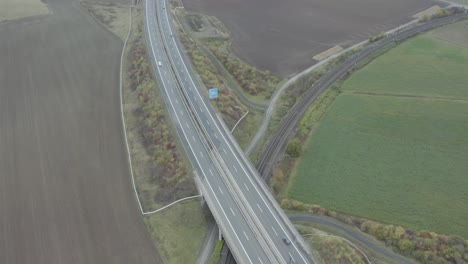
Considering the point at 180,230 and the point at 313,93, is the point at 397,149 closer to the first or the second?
the point at 313,93

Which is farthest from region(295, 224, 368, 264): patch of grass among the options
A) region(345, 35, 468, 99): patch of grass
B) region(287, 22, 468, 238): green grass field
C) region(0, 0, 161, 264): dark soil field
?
region(345, 35, 468, 99): patch of grass

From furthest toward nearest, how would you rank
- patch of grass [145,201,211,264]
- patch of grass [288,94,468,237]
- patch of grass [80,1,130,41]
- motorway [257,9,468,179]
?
patch of grass [80,1,130,41] → motorway [257,9,468,179] → patch of grass [288,94,468,237] → patch of grass [145,201,211,264]

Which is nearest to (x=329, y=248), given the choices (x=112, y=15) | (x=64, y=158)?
(x=64, y=158)

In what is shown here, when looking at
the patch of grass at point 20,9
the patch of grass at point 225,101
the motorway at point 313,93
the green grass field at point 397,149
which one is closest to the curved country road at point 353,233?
the green grass field at point 397,149

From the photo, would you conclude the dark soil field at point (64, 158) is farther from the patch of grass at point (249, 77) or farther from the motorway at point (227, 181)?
the patch of grass at point (249, 77)

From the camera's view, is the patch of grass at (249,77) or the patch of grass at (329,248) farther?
the patch of grass at (249,77)

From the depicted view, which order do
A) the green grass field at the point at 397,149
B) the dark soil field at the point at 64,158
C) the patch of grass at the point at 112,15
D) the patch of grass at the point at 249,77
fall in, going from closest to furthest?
the dark soil field at the point at 64,158 → the green grass field at the point at 397,149 → the patch of grass at the point at 249,77 → the patch of grass at the point at 112,15

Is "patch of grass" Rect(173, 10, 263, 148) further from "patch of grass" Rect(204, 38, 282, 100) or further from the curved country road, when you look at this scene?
the curved country road
